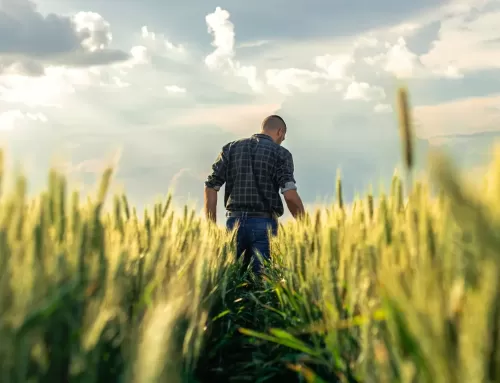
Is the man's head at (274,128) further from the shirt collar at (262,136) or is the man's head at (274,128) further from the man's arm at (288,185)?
the man's arm at (288,185)

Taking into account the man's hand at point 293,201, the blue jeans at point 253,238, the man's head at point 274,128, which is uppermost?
the man's head at point 274,128

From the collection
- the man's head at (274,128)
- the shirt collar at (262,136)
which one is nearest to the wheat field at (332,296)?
the shirt collar at (262,136)

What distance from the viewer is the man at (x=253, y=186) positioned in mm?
5512

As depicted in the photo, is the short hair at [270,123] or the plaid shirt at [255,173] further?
the short hair at [270,123]

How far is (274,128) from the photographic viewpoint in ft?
20.2

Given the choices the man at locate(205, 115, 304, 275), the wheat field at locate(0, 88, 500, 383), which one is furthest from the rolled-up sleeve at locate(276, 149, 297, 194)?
the wheat field at locate(0, 88, 500, 383)

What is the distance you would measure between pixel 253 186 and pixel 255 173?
0.15 meters

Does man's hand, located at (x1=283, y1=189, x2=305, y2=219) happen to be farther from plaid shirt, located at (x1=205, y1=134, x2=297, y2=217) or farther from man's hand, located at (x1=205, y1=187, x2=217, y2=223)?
man's hand, located at (x1=205, y1=187, x2=217, y2=223)

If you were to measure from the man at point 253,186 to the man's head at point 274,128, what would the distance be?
22 cm

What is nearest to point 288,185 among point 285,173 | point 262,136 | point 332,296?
point 285,173

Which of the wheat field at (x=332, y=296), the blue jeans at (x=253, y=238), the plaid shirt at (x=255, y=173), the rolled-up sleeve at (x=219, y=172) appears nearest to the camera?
the wheat field at (x=332, y=296)

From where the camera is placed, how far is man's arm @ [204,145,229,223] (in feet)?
19.2

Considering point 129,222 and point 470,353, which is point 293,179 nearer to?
point 129,222

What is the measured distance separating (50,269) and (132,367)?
1.03ft
